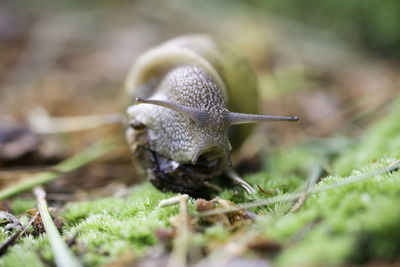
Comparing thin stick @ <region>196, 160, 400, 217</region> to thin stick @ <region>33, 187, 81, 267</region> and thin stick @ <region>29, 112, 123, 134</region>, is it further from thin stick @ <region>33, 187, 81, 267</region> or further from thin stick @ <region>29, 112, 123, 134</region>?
thin stick @ <region>29, 112, 123, 134</region>

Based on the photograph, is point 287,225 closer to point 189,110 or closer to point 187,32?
point 189,110

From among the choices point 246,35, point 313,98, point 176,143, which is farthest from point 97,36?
point 176,143

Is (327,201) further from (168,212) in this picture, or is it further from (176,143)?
(176,143)

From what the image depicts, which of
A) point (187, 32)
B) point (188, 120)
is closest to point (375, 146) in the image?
point (188, 120)

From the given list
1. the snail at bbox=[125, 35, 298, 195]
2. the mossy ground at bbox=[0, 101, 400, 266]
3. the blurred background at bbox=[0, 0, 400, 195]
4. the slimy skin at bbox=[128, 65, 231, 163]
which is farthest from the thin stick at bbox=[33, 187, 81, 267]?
the blurred background at bbox=[0, 0, 400, 195]

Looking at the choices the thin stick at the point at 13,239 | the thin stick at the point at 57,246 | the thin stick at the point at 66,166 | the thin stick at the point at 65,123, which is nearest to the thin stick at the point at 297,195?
the thin stick at the point at 57,246
